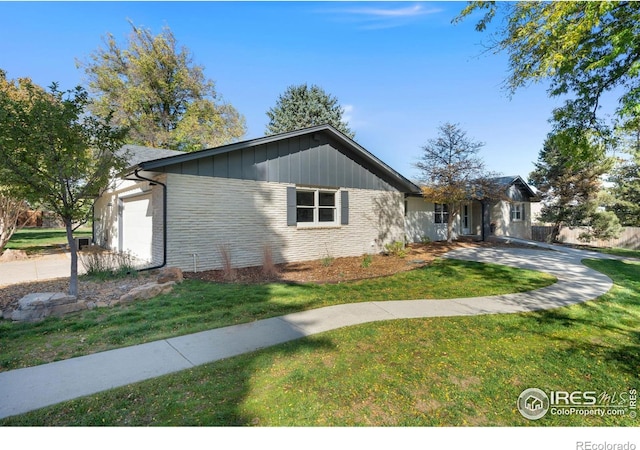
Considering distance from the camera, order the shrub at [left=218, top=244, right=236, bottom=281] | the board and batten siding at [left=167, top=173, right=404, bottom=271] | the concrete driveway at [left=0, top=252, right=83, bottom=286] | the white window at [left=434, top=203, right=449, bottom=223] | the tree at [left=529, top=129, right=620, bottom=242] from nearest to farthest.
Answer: the concrete driveway at [left=0, top=252, right=83, bottom=286] → the shrub at [left=218, top=244, right=236, bottom=281] → the board and batten siding at [left=167, top=173, right=404, bottom=271] → the white window at [left=434, top=203, right=449, bottom=223] → the tree at [left=529, top=129, right=620, bottom=242]

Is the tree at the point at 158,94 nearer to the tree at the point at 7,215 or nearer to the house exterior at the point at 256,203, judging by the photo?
the house exterior at the point at 256,203

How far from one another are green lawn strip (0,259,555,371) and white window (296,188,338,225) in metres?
4.08

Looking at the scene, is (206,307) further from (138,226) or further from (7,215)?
(7,215)

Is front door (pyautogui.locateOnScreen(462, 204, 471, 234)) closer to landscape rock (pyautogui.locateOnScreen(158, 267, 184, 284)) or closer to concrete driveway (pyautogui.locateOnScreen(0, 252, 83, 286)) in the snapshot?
landscape rock (pyautogui.locateOnScreen(158, 267, 184, 284))

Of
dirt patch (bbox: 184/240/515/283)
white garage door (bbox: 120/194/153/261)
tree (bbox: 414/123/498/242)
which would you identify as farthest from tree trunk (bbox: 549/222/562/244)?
white garage door (bbox: 120/194/153/261)

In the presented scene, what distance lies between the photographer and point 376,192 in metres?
13.0

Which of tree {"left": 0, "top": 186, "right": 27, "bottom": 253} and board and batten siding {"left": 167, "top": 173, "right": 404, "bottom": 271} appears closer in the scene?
board and batten siding {"left": 167, "top": 173, "right": 404, "bottom": 271}

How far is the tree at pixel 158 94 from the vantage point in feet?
74.5

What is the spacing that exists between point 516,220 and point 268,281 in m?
20.6

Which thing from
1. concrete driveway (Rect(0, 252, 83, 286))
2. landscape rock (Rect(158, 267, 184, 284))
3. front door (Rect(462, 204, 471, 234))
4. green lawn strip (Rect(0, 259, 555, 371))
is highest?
front door (Rect(462, 204, 471, 234))

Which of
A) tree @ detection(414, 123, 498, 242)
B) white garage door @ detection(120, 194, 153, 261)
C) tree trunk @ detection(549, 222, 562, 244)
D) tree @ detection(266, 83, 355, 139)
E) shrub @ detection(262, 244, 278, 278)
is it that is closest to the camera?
shrub @ detection(262, 244, 278, 278)

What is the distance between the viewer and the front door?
19.7 m
